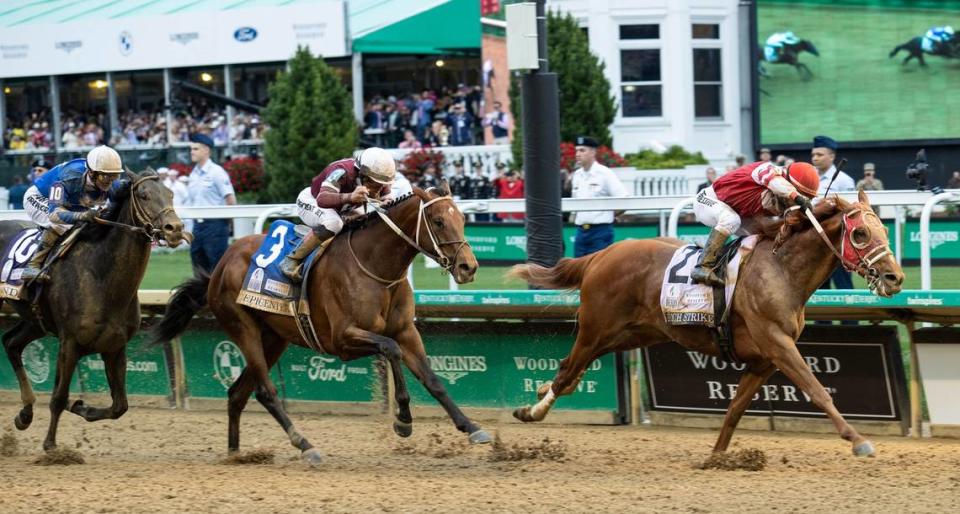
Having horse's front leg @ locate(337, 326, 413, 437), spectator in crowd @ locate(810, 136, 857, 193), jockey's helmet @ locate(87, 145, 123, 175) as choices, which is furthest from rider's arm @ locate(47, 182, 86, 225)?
spectator in crowd @ locate(810, 136, 857, 193)

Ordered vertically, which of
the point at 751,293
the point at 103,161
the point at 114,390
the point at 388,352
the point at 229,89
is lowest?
the point at 114,390

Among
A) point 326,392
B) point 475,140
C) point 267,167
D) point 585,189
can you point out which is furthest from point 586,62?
point 326,392

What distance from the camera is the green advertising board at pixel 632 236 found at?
12969mm

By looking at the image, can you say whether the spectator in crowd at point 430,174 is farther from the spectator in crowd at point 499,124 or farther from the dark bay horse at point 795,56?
the dark bay horse at point 795,56

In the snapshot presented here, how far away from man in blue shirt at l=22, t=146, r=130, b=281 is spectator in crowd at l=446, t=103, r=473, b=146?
15374 mm

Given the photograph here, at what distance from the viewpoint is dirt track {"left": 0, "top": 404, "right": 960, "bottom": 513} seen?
641 cm

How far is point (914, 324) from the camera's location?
8281 millimetres

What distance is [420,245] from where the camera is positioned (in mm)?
7770

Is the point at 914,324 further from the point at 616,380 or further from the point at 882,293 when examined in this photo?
the point at 616,380

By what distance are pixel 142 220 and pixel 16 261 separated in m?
1.19

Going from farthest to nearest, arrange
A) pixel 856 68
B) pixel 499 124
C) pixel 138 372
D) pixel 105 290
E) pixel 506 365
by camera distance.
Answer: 1. pixel 856 68
2. pixel 499 124
3. pixel 138 372
4. pixel 506 365
5. pixel 105 290

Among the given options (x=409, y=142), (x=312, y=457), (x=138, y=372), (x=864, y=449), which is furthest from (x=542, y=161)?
(x=409, y=142)

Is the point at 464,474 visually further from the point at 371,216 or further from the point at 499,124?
the point at 499,124

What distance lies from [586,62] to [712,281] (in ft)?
48.7
